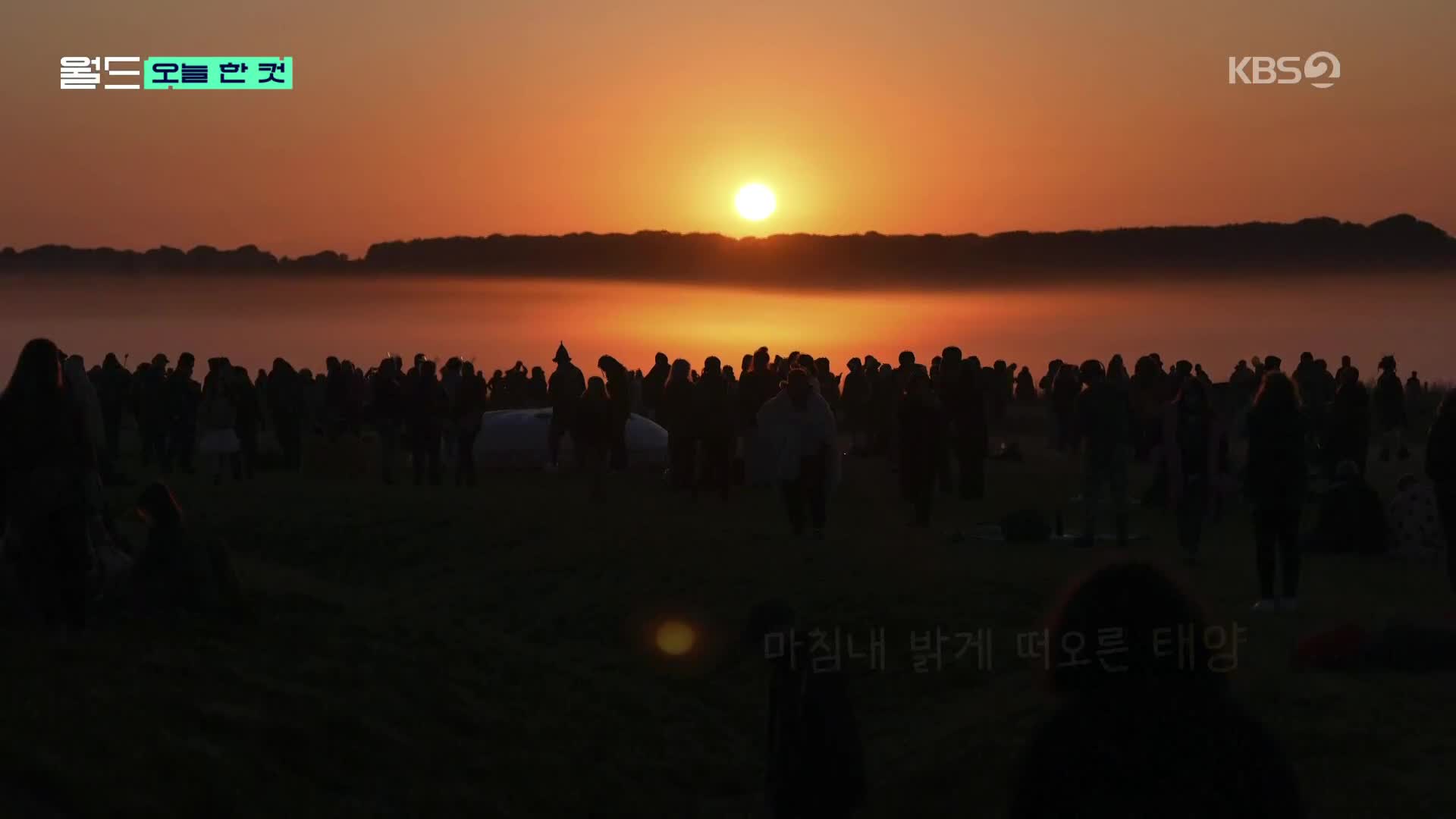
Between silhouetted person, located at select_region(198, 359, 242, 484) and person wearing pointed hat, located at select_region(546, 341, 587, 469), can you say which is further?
silhouetted person, located at select_region(198, 359, 242, 484)

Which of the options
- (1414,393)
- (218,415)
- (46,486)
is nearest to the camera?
(46,486)

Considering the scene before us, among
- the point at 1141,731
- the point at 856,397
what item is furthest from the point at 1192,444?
the point at 856,397

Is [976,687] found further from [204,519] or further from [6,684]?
[204,519]

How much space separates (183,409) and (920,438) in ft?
41.5

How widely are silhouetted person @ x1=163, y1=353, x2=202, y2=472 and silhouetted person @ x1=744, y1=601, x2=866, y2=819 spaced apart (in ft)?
65.4

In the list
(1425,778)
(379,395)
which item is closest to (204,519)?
(379,395)

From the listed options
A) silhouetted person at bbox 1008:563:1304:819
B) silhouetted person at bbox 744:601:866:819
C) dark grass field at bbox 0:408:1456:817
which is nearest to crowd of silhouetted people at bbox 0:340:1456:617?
dark grass field at bbox 0:408:1456:817

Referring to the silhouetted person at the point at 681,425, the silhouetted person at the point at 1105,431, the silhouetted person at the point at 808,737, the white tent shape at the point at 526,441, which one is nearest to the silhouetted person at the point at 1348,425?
the silhouetted person at the point at 1105,431

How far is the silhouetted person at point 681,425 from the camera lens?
23.6 metres

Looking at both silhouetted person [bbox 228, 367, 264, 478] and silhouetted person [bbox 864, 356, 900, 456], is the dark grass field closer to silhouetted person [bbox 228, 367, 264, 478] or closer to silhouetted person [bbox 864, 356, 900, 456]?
silhouetted person [bbox 228, 367, 264, 478]

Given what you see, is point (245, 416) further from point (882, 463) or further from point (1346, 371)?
point (1346, 371)

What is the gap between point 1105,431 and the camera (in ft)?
59.5

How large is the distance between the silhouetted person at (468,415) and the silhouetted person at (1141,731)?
2174 cm

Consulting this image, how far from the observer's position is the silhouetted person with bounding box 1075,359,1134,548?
59.0ft
